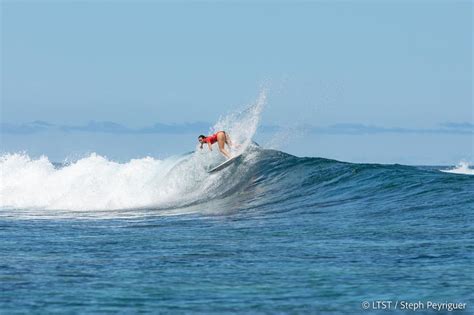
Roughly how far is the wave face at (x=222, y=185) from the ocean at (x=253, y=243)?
0.08 metres

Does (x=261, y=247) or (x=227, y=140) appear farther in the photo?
(x=227, y=140)

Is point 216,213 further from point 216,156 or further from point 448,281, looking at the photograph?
point 448,281

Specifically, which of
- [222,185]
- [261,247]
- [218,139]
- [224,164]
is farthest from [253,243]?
[224,164]

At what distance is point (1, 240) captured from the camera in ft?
50.0

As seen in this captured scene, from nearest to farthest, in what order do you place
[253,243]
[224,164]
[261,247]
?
[261,247] < [253,243] < [224,164]

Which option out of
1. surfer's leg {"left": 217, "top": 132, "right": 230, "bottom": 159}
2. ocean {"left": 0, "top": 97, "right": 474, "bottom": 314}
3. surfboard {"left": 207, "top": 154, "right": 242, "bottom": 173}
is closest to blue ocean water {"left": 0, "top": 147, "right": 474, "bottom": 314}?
ocean {"left": 0, "top": 97, "right": 474, "bottom": 314}

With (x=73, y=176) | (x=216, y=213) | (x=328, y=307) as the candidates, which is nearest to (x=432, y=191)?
(x=216, y=213)

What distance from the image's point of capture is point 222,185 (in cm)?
2723

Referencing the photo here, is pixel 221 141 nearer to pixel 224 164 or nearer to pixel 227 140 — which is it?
pixel 227 140

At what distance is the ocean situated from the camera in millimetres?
9523

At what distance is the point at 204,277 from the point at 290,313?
2.30 m

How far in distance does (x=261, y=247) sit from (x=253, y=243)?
22.7 inches

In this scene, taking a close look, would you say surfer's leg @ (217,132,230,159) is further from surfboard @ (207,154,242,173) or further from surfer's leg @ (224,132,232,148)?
surfboard @ (207,154,242,173)

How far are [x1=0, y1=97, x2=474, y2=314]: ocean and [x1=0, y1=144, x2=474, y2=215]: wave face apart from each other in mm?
82
